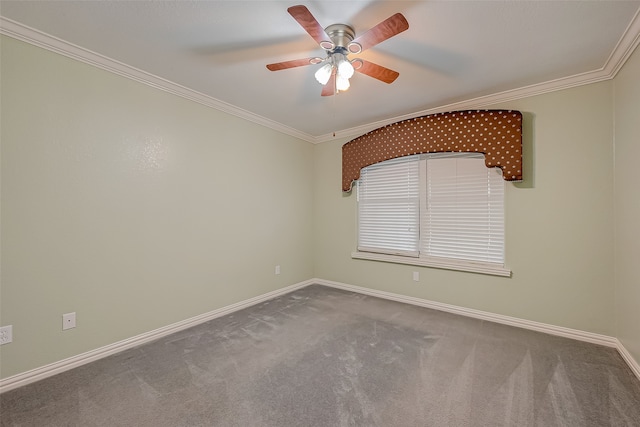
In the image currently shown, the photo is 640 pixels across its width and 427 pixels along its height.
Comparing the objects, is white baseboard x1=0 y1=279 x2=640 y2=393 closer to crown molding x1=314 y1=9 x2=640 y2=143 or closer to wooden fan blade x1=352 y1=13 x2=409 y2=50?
crown molding x1=314 y1=9 x2=640 y2=143

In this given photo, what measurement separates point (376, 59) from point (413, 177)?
1.70m

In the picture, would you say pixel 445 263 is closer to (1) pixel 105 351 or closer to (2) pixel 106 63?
(1) pixel 105 351

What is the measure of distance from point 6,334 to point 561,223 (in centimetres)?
469

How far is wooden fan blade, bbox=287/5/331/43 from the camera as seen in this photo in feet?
4.52

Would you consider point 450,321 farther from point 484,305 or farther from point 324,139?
point 324,139

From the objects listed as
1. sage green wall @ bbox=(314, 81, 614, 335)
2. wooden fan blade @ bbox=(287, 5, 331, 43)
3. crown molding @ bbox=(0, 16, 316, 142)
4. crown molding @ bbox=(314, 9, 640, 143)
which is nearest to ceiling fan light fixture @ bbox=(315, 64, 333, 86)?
wooden fan blade @ bbox=(287, 5, 331, 43)

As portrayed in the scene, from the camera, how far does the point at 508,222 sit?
289 cm

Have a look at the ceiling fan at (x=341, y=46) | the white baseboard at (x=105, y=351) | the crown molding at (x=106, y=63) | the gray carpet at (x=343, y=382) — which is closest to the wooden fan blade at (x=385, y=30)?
the ceiling fan at (x=341, y=46)

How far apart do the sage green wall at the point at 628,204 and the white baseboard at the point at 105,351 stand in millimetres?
3648

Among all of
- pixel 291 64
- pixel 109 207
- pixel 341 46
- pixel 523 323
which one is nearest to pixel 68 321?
pixel 109 207

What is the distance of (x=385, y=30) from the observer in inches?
61.0

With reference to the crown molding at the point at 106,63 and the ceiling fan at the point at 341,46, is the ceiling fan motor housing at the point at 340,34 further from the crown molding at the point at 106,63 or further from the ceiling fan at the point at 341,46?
the crown molding at the point at 106,63

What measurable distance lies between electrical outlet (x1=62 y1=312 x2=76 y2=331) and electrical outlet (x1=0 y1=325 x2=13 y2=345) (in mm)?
270

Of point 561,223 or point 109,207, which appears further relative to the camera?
point 561,223
